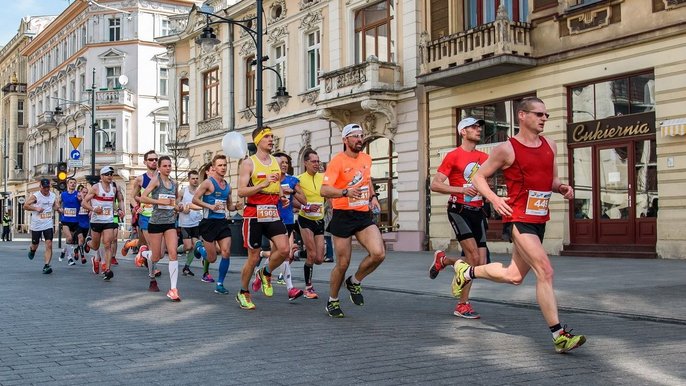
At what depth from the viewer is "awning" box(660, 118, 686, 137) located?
17.5 metres

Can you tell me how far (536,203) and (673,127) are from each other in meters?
12.3

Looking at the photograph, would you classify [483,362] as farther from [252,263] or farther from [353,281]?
[252,263]

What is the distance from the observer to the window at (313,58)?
30766 millimetres

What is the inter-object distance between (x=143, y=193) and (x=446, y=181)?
14.5ft

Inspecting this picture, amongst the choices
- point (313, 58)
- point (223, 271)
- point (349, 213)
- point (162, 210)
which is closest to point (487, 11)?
point (313, 58)

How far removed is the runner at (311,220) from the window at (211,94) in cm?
2612

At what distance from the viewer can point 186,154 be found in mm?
40156

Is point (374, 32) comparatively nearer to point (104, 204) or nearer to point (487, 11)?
point (487, 11)

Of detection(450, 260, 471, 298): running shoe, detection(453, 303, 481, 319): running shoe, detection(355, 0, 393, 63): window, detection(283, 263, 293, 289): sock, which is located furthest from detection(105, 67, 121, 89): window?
detection(450, 260, 471, 298): running shoe

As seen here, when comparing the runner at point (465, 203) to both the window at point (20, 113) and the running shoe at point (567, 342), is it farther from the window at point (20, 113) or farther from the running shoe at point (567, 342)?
the window at point (20, 113)

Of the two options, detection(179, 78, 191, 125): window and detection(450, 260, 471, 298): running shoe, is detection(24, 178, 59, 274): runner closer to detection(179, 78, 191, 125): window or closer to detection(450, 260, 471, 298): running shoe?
detection(450, 260, 471, 298): running shoe

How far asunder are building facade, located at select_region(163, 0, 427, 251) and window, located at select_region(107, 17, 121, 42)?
22383 millimetres

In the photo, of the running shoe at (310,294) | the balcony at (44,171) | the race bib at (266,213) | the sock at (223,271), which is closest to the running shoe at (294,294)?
the running shoe at (310,294)

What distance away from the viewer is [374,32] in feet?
91.2
